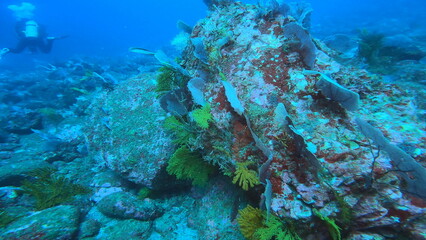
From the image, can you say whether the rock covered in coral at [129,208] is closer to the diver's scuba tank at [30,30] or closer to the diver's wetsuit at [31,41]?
→ the diver's wetsuit at [31,41]

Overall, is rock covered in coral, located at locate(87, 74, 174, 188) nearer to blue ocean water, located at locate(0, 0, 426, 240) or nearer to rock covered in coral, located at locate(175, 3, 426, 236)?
blue ocean water, located at locate(0, 0, 426, 240)

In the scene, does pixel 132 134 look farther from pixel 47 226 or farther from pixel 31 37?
pixel 31 37

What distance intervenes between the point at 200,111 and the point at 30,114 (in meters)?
9.49

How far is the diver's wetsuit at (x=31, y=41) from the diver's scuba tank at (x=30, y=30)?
0.17 meters

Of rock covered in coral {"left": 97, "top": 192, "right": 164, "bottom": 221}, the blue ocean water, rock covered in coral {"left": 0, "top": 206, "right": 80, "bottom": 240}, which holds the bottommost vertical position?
rock covered in coral {"left": 0, "top": 206, "right": 80, "bottom": 240}

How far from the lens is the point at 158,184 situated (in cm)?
358

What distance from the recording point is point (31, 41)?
15094mm

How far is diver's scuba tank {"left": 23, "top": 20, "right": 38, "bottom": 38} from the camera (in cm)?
1491

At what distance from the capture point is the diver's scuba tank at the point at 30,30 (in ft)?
48.9

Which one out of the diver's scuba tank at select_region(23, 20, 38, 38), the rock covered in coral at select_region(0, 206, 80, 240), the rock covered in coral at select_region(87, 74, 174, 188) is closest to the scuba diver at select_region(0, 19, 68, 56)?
the diver's scuba tank at select_region(23, 20, 38, 38)

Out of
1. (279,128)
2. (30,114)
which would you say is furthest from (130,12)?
(279,128)

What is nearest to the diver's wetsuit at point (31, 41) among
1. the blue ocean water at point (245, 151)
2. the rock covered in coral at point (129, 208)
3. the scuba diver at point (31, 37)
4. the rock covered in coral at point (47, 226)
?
the scuba diver at point (31, 37)

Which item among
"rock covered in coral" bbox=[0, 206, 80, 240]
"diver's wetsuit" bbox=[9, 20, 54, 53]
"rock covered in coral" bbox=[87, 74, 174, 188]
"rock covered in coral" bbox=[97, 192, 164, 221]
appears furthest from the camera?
"diver's wetsuit" bbox=[9, 20, 54, 53]

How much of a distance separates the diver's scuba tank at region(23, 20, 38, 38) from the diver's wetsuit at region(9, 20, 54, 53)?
17 cm
